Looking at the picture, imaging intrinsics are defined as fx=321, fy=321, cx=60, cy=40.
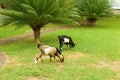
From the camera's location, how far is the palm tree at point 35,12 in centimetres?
1648

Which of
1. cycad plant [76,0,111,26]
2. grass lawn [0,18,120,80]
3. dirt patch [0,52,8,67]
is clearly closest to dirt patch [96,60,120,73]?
grass lawn [0,18,120,80]

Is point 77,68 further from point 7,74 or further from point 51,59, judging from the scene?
point 7,74

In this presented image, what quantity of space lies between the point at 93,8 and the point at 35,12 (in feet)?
33.0

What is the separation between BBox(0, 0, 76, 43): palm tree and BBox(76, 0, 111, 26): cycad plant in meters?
8.52

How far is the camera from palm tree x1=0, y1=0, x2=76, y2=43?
1648 cm

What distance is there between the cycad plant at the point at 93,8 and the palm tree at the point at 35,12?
8523 mm

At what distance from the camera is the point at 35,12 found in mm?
16406

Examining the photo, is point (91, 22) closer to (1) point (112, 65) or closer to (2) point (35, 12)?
(2) point (35, 12)

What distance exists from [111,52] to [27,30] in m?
9.99

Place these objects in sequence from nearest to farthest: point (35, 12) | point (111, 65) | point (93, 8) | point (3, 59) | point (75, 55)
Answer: point (111, 65)
point (3, 59)
point (75, 55)
point (35, 12)
point (93, 8)

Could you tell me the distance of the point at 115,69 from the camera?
37.6ft

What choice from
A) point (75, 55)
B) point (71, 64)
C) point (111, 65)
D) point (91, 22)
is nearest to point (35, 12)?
point (75, 55)

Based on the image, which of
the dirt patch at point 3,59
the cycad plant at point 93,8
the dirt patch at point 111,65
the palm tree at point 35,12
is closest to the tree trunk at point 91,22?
the cycad plant at point 93,8

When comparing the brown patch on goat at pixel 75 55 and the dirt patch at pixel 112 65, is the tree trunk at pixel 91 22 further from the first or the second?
the dirt patch at pixel 112 65
